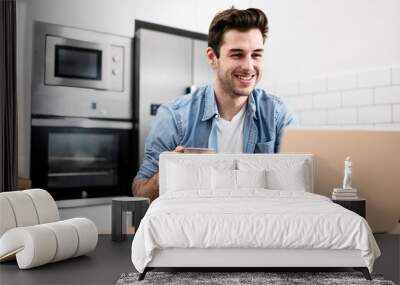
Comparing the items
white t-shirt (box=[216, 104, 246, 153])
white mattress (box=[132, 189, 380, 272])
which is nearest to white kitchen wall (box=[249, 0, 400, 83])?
white t-shirt (box=[216, 104, 246, 153])

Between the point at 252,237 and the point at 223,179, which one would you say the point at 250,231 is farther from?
the point at 223,179

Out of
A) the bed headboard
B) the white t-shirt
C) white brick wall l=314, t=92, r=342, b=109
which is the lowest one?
the bed headboard

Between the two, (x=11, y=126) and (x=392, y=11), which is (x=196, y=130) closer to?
(x=11, y=126)

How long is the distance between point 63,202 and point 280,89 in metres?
2.34

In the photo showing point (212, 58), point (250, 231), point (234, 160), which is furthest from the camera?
point (212, 58)

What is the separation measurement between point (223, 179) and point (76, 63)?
182 centimetres

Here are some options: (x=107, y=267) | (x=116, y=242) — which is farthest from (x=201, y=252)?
(x=116, y=242)

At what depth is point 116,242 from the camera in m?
4.23

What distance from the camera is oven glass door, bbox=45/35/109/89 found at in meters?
4.72

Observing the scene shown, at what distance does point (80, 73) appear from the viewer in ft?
16.1

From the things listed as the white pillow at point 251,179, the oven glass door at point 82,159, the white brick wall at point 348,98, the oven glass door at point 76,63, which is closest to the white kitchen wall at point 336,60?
the white brick wall at point 348,98

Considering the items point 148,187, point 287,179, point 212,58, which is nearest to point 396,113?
point 287,179

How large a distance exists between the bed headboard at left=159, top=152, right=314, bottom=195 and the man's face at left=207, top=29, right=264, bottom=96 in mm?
Result: 720

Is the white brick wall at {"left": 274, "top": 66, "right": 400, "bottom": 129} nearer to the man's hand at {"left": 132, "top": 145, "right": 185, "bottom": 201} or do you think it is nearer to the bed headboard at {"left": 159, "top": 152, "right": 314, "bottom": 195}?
the bed headboard at {"left": 159, "top": 152, "right": 314, "bottom": 195}
